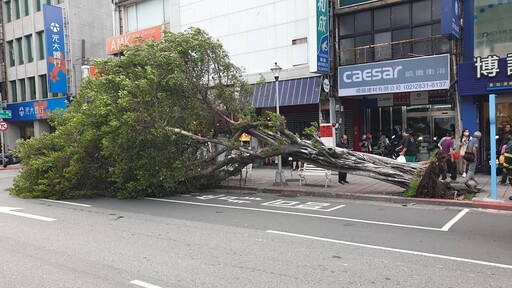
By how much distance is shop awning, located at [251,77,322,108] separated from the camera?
18.0m

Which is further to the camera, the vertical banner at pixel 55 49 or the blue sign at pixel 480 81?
the vertical banner at pixel 55 49

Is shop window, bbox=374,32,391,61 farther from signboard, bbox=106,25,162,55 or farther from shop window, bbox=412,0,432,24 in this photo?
signboard, bbox=106,25,162,55

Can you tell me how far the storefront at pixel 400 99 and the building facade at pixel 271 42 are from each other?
156cm

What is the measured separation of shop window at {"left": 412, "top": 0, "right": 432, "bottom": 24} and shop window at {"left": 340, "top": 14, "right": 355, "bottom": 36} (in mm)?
2587

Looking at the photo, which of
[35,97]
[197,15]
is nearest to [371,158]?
[197,15]

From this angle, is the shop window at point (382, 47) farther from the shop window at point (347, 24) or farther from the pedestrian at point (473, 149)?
the pedestrian at point (473, 149)

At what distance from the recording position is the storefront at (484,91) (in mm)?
13953

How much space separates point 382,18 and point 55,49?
25406 mm

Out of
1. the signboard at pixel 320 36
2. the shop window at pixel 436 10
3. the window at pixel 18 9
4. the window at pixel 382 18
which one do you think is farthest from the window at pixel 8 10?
the shop window at pixel 436 10

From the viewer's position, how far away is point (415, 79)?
15.7 meters

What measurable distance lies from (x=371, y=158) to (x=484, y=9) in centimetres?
786

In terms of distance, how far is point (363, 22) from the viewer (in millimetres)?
17750

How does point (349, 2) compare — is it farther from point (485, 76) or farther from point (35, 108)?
point (35, 108)

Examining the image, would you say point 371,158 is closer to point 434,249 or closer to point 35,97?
point 434,249
